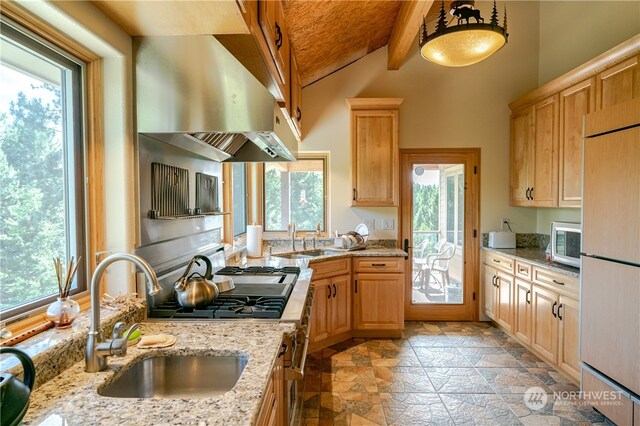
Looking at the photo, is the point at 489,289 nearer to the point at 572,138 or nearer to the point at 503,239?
the point at 503,239

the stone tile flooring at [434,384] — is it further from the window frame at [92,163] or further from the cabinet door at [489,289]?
the window frame at [92,163]

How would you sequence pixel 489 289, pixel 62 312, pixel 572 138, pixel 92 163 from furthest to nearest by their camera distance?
1. pixel 489 289
2. pixel 572 138
3. pixel 92 163
4. pixel 62 312

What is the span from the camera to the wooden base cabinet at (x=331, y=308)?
10.3ft

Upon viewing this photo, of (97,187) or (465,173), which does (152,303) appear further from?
(465,173)

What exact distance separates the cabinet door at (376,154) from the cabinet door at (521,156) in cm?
138

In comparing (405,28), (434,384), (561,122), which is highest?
(405,28)

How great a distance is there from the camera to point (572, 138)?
119 inches

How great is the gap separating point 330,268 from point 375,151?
1.40 meters

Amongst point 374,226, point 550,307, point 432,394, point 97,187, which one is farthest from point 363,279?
A: point 97,187

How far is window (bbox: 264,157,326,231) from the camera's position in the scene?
400cm

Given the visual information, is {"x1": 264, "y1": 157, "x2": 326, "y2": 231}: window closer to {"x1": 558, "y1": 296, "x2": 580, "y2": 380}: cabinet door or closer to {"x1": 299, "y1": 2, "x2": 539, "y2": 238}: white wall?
{"x1": 299, "y1": 2, "x2": 539, "y2": 238}: white wall

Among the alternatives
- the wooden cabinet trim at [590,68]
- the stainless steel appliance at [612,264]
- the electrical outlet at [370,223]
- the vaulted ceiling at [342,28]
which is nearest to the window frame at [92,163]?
the vaulted ceiling at [342,28]

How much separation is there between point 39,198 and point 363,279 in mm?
2839

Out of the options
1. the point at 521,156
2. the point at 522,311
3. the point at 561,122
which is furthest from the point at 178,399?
the point at 521,156
